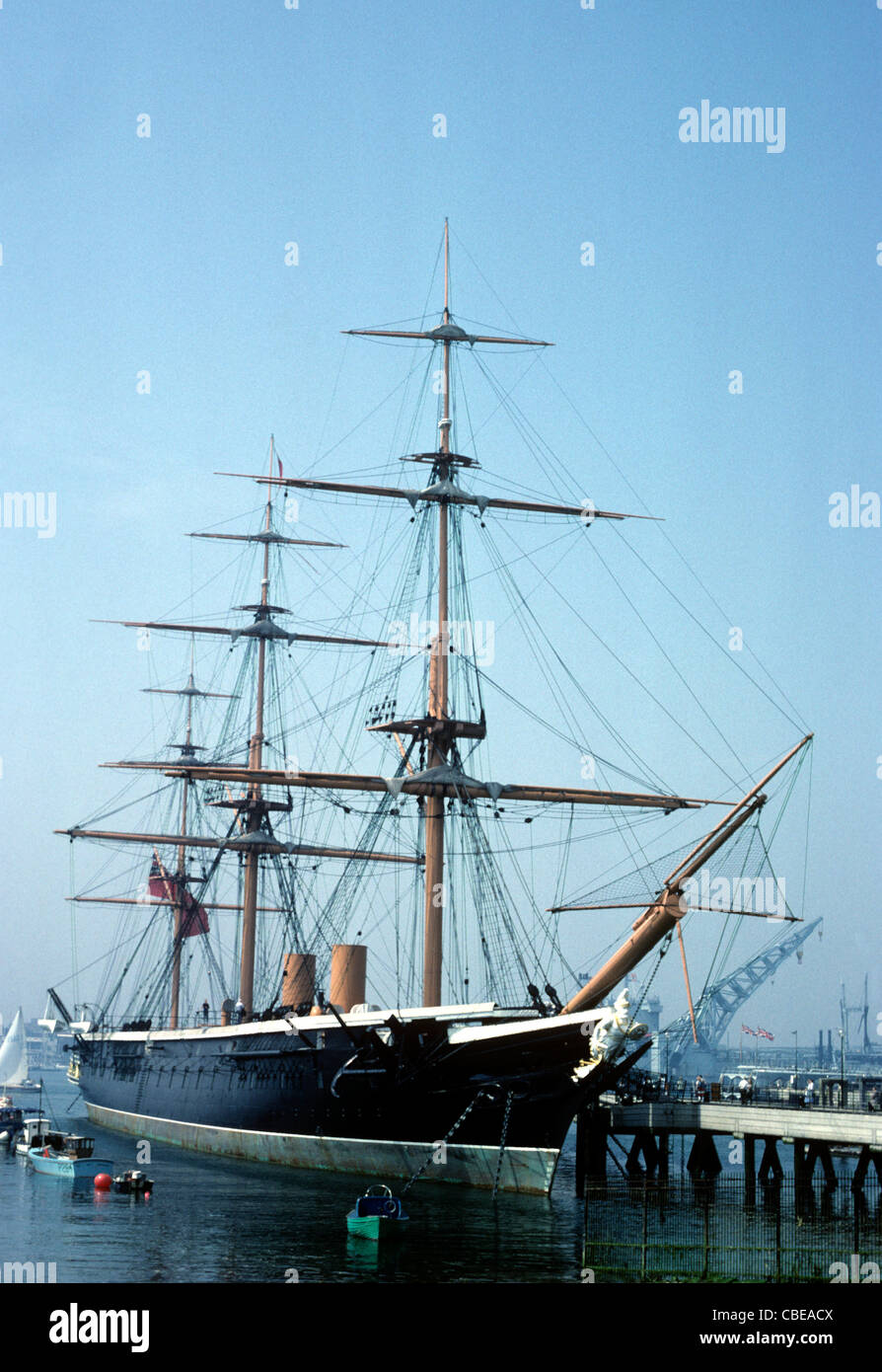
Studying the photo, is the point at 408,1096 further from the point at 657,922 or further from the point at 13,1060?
the point at 13,1060

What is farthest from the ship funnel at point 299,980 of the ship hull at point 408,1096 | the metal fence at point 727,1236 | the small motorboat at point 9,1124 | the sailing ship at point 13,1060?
the sailing ship at point 13,1060

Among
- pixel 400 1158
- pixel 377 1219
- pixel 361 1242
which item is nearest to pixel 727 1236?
pixel 377 1219

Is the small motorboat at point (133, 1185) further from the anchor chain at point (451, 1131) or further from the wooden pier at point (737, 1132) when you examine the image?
the wooden pier at point (737, 1132)

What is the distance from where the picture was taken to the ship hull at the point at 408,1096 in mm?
46219

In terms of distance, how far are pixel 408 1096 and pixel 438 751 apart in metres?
15.0

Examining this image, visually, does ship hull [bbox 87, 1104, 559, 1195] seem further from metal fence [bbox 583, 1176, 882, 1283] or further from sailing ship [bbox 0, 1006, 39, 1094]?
sailing ship [bbox 0, 1006, 39, 1094]

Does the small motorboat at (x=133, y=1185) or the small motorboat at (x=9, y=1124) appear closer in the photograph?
the small motorboat at (x=133, y=1185)

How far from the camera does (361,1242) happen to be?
117 ft

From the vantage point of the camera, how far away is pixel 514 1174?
46750 mm

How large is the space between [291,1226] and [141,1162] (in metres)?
23.1

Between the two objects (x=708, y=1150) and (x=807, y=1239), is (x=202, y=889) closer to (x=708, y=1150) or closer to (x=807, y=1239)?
(x=708, y=1150)

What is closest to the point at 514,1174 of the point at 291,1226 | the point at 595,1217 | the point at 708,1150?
the point at 595,1217

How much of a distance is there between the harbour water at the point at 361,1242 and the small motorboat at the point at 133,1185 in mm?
313

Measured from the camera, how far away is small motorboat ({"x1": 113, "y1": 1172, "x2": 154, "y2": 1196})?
4898 cm
